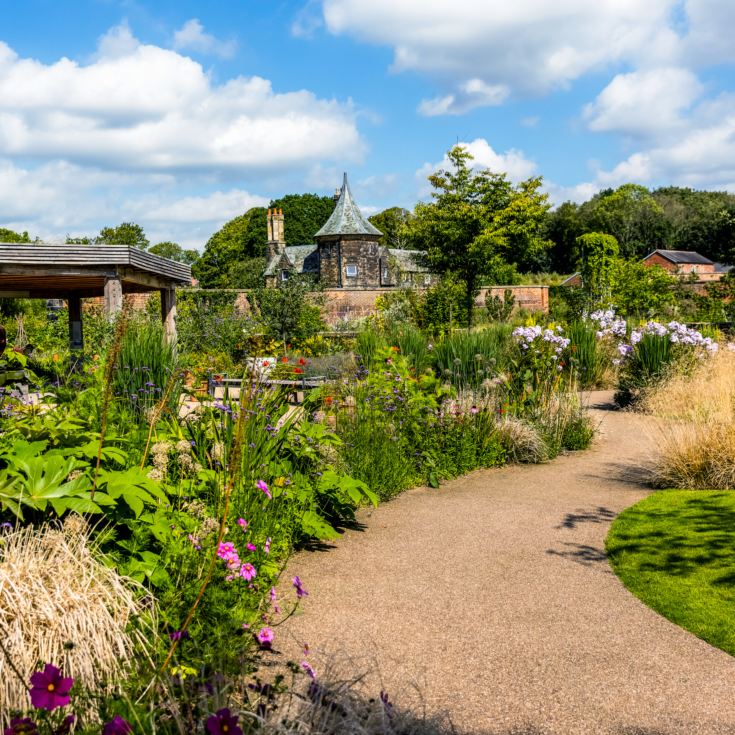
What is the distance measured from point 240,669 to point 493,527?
9.75ft

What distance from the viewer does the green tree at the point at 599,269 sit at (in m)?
18.9

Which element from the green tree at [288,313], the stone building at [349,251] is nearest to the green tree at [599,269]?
the green tree at [288,313]

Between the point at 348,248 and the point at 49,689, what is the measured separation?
138 feet

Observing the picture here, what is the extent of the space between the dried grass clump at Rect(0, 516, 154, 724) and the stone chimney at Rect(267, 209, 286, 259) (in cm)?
4687

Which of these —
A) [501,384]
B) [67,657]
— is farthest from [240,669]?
[501,384]

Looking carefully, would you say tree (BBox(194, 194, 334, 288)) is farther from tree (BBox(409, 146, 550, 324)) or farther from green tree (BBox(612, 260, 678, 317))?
green tree (BBox(612, 260, 678, 317))

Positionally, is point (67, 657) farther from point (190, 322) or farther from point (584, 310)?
point (584, 310)

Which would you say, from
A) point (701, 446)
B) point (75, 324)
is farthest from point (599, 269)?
point (701, 446)

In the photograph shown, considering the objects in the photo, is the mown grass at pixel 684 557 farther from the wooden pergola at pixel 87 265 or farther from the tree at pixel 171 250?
the tree at pixel 171 250

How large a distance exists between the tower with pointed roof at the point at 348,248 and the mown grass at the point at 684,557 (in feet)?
123

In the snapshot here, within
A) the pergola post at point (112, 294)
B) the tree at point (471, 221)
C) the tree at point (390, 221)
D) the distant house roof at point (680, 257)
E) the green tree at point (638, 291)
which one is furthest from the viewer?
the tree at point (390, 221)

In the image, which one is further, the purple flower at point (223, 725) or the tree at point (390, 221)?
the tree at point (390, 221)

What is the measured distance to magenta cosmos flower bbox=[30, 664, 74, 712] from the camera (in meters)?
1.57

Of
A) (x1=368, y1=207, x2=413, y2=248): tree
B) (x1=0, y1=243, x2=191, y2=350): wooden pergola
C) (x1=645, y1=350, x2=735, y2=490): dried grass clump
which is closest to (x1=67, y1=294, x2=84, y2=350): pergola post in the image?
(x1=0, y1=243, x2=191, y2=350): wooden pergola
